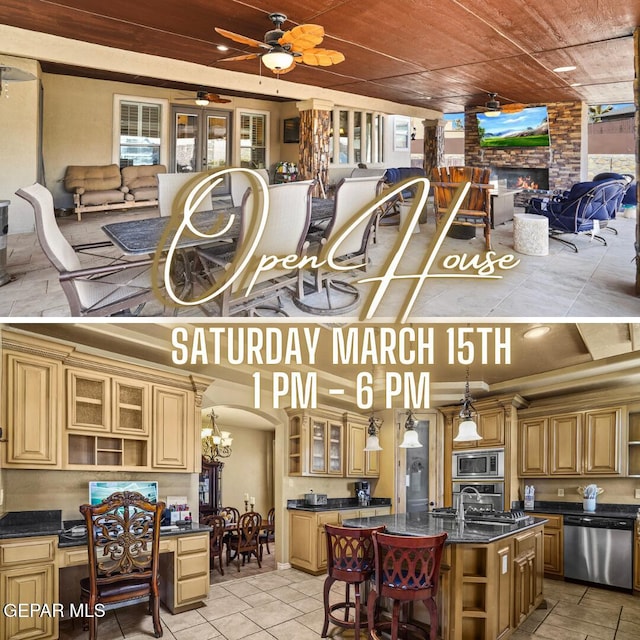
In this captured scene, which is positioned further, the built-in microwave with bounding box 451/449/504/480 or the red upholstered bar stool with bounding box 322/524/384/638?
the built-in microwave with bounding box 451/449/504/480

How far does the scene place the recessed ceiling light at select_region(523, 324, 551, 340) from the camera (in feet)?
11.8

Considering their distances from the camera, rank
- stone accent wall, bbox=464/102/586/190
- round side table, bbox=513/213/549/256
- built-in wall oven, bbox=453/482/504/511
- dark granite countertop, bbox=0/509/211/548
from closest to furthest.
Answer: dark granite countertop, bbox=0/509/211/548
round side table, bbox=513/213/549/256
built-in wall oven, bbox=453/482/504/511
stone accent wall, bbox=464/102/586/190

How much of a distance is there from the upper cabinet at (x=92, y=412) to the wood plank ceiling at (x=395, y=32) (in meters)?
2.37

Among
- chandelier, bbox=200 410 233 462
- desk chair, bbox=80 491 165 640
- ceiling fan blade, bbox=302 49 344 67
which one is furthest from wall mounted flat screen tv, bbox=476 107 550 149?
desk chair, bbox=80 491 165 640

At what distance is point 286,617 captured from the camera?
392cm

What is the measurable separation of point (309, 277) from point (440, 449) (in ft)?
12.8

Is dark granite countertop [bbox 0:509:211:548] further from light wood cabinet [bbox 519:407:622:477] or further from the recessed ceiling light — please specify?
light wood cabinet [bbox 519:407:622:477]

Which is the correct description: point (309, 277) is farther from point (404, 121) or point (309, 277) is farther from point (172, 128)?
point (404, 121)

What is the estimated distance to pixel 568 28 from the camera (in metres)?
4.31

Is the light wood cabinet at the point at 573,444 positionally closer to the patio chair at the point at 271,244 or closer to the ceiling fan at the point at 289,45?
the patio chair at the point at 271,244

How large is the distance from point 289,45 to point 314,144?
3.36m

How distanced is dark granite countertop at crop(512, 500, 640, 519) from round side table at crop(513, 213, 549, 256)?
2.42m

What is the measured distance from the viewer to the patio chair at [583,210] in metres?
5.47

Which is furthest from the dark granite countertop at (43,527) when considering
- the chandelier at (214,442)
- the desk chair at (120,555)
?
the chandelier at (214,442)
